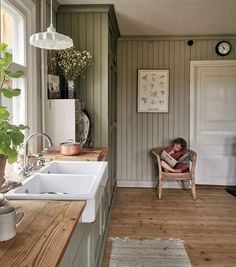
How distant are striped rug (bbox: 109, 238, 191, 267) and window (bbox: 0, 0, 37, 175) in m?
1.27

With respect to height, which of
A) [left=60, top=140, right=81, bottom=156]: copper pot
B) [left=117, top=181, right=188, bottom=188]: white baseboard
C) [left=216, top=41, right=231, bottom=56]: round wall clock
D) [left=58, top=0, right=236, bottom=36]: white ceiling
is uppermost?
[left=58, top=0, right=236, bottom=36]: white ceiling

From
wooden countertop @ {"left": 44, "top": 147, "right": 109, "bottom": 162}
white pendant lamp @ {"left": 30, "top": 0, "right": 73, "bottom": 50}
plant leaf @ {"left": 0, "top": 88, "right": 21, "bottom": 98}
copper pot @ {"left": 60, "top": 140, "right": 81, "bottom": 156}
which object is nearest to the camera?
plant leaf @ {"left": 0, "top": 88, "right": 21, "bottom": 98}

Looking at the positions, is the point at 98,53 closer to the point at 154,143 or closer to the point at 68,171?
the point at 68,171

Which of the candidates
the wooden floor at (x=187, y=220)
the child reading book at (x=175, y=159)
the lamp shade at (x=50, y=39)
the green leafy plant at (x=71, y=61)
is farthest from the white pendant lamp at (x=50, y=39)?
the child reading book at (x=175, y=159)

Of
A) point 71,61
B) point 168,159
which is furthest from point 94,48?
point 168,159

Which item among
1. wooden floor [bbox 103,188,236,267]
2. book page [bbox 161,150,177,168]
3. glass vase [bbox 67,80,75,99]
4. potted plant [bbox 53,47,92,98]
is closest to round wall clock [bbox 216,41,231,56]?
book page [bbox 161,150,177,168]

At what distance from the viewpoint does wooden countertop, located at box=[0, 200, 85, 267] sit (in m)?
0.87

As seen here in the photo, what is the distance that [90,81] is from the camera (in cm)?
337

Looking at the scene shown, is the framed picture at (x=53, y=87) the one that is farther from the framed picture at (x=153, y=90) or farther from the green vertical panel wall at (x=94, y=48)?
the framed picture at (x=153, y=90)

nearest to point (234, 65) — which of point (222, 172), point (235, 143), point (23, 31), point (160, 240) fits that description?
point (235, 143)

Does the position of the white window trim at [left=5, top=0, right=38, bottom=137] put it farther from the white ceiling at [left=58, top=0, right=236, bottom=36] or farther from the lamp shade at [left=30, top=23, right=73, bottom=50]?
the white ceiling at [left=58, top=0, right=236, bottom=36]

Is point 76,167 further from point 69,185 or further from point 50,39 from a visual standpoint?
point 50,39

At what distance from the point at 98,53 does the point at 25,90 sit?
1113mm

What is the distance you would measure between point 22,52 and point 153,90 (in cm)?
277
